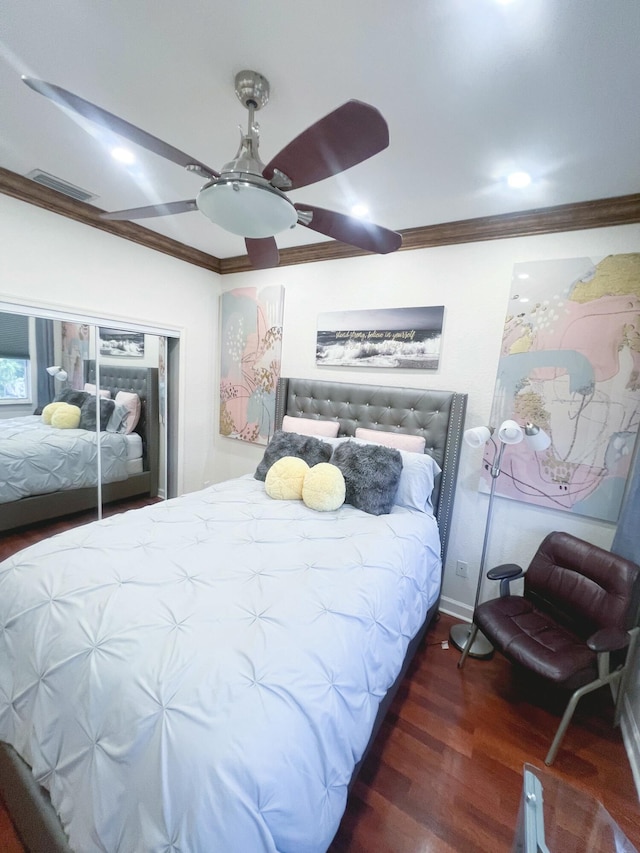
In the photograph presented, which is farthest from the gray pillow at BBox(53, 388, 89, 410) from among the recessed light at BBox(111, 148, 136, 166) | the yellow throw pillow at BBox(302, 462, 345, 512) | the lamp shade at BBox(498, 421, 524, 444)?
the lamp shade at BBox(498, 421, 524, 444)

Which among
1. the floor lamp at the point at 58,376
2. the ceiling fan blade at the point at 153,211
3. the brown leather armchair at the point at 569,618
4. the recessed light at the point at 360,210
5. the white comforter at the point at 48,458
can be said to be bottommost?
the brown leather armchair at the point at 569,618

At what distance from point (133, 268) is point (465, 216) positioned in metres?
2.56

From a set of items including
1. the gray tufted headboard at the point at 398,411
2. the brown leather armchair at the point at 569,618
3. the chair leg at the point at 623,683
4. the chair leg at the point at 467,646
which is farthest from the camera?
the gray tufted headboard at the point at 398,411

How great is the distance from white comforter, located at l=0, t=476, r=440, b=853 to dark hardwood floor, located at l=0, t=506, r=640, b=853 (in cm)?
47

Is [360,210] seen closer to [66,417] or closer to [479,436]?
[479,436]

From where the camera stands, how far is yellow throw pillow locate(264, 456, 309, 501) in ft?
7.29

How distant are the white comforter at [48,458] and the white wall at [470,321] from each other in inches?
85.7

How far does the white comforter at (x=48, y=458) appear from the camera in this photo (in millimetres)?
2488

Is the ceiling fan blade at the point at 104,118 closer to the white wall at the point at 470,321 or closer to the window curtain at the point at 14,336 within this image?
the white wall at the point at 470,321

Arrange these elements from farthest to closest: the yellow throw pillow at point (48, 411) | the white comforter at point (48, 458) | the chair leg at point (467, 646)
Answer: the yellow throw pillow at point (48, 411) < the white comforter at point (48, 458) < the chair leg at point (467, 646)

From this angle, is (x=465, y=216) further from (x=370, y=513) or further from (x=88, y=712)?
(x=88, y=712)

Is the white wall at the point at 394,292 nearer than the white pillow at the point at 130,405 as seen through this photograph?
Yes

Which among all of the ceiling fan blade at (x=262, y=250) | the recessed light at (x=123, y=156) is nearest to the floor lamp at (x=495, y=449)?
the ceiling fan blade at (x=262, y=250)

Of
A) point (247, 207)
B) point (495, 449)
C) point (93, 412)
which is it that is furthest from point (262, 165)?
point (93, 412)
